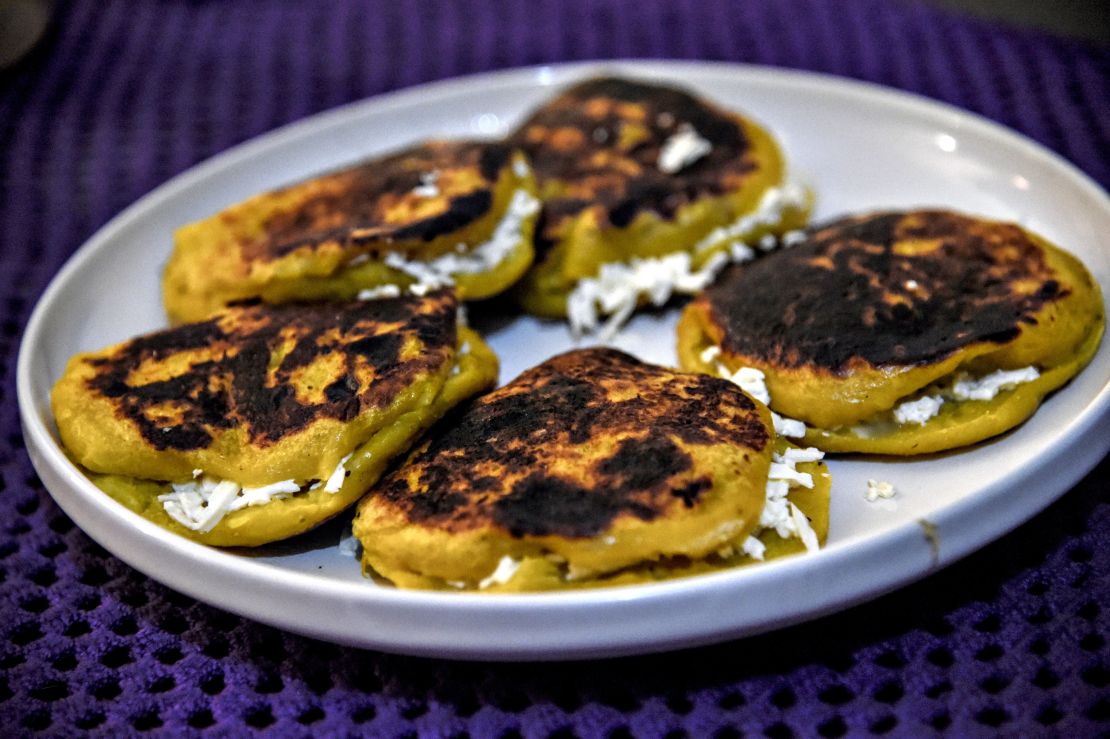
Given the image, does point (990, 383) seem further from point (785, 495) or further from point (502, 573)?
point (502, 573)

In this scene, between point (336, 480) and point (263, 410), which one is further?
point (263, 410)

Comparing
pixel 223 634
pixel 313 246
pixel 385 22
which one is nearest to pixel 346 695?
pixel 223 634

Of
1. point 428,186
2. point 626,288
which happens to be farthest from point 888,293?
point 428,186

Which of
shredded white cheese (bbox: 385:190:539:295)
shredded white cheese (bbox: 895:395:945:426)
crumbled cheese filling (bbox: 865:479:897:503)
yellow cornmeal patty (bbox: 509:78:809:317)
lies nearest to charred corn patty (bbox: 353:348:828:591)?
crumbled cheese filling (bbox: 865:479:897:503)

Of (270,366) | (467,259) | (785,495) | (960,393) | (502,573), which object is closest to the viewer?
(502,573)

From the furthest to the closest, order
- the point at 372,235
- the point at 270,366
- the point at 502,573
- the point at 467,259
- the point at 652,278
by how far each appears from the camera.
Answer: the point at 652,278, the point at 467,259, the point at 372,235, the point at 270,366, the point at 502,573

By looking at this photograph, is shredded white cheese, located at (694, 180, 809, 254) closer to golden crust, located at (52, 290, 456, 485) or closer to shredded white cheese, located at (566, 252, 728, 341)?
shredded white cheese, located at (566, 252, 728, 341)
